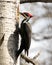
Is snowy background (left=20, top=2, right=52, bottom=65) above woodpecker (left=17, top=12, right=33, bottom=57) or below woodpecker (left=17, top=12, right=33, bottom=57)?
below

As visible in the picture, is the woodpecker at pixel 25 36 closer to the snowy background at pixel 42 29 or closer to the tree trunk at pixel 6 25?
the tree trunk at pixel 6 25

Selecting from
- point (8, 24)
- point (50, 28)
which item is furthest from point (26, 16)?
point (50, 28)

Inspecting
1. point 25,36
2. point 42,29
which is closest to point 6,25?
point 25,36

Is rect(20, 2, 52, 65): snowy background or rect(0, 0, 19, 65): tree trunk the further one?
rect(20, 2, 52, 65): snowy background

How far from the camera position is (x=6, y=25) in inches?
137

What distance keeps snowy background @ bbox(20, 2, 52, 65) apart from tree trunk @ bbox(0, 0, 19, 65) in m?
4.36

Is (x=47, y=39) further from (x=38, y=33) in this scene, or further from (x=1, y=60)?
(x=1, y=60)

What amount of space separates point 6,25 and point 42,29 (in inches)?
199

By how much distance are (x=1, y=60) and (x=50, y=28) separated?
16.3 ft

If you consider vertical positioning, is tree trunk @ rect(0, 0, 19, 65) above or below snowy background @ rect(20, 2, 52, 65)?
above

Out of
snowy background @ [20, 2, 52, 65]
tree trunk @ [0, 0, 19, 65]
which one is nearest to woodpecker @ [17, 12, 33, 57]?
tree trunk @ [0, 0, 19, 65]

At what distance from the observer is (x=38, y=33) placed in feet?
28.0

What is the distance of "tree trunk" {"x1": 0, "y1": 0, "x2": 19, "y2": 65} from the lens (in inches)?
136

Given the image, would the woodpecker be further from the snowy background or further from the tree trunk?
the snowy background
